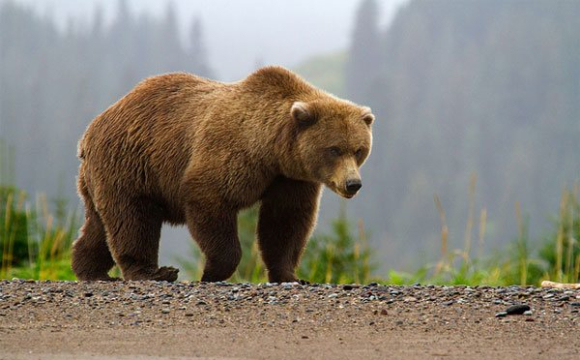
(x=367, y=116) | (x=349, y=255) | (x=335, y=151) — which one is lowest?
(x=349, y=255)

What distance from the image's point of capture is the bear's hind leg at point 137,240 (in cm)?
706

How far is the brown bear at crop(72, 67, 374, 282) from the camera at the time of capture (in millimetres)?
6488

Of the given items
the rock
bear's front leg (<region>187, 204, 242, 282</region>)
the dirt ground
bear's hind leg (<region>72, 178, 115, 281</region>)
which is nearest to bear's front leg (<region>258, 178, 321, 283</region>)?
bear's front leg (<region>187, 204, 242, 282</region>)

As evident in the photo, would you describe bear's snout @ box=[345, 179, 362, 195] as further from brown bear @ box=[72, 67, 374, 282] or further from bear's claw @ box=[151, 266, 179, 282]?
bear's claw @ box=[151, 266, 179, 282]

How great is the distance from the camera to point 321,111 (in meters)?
6.50

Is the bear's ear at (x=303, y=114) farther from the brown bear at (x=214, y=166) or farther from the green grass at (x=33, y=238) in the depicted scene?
the green grass at (x=33, y=238)

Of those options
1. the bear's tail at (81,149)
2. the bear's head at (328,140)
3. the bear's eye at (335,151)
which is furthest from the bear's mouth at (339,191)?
the bear's tail at (81,149)

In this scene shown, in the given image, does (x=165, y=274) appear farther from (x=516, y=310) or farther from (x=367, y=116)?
(x=516, y=310)

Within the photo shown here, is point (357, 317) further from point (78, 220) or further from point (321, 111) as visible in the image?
point (78, 220)

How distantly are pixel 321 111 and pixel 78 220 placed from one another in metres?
4.31

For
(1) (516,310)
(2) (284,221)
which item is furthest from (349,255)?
(1) (516,310)

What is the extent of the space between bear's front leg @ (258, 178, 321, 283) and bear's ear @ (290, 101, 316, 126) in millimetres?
586

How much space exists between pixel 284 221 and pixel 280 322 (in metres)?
2.08

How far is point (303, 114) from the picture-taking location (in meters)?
6.40
